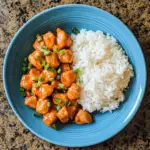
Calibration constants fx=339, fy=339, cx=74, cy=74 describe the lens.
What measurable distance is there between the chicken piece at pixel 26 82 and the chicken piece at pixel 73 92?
0.72ft

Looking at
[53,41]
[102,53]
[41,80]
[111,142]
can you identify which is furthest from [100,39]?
[111,142]

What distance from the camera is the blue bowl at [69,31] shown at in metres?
1.73

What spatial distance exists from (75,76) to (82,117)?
0.21 metres

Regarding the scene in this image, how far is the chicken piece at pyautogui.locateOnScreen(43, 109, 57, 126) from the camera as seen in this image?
5.75ft

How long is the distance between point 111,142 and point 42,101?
0.46 metres

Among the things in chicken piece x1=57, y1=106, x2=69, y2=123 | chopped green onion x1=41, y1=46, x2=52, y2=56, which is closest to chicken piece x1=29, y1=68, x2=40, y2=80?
chopped green onion x1=41, y1=46, x2=52, y2=56

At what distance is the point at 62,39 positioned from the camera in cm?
175

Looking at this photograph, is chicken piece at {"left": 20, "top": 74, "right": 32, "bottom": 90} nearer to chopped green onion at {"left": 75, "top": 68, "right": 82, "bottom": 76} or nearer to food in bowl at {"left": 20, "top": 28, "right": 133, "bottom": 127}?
food in bowl at {"left": 20, "top": 28, "right": 133, "bottom": 127}

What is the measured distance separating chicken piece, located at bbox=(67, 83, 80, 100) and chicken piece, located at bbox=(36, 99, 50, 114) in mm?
126

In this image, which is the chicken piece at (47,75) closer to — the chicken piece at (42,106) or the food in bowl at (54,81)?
the food in bowl at (54,81)

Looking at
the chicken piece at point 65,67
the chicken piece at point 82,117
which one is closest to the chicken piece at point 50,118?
the chicken piece at point 82,117

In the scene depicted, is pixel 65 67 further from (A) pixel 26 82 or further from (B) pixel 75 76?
(A) pixel 26 82

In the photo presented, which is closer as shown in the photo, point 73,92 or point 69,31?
point 73,92

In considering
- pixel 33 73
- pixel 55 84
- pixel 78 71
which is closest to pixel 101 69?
pixel 78 71
